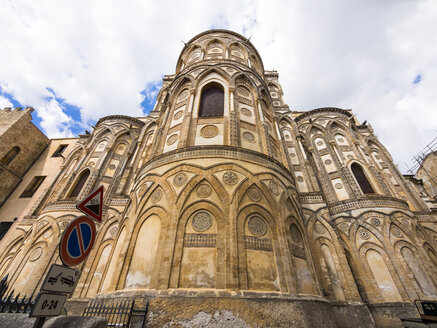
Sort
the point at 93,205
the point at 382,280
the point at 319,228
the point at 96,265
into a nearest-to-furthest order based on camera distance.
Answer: the point at 93,205 < the point at 382,280 < the point at 96,265 < the point at 319,228

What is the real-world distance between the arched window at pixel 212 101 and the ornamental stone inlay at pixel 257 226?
5.61 m

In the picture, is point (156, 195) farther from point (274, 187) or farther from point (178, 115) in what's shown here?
point (178, 115)

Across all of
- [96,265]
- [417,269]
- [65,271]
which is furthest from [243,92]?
[417,269]

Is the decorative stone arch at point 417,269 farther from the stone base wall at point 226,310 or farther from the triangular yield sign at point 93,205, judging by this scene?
the triangular yield sign at point 93,205

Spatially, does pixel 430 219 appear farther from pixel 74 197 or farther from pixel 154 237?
pixel 74 197

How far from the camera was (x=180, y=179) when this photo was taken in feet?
27.2

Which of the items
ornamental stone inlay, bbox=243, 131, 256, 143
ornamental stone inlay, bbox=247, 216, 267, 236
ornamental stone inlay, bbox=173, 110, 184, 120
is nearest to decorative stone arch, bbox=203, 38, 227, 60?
ornamental stone inlay, bbox=173, 110, 184, 120

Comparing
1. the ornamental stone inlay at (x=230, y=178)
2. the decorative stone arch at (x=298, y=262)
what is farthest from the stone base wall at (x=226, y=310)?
the ornamental stone inlay at (x=230, y=178)

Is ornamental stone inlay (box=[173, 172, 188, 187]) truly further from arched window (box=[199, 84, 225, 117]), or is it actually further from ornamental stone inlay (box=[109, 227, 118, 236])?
ornamental stone inlay (box=[109, 227, 118, 236])

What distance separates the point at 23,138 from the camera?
741 inches

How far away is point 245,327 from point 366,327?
20.8 ft

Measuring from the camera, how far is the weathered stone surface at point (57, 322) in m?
2.92

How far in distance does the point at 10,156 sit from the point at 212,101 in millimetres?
18195

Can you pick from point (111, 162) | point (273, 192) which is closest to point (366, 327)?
point (273, 192)
